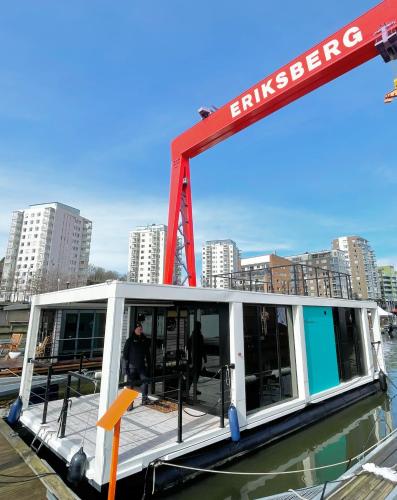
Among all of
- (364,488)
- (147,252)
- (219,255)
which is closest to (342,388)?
(364,488)

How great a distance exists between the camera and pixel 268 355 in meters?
6.61

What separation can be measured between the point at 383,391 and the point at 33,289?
4697 cm

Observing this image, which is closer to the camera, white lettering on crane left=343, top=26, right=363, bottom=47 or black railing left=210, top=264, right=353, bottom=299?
white lettering on crane left=343, top=26, right=363, bottom=47

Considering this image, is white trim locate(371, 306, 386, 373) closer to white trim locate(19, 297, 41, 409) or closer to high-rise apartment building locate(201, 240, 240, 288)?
white trim locate(19, 297, 41, 409)

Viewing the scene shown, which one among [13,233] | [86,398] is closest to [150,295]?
[86,398]

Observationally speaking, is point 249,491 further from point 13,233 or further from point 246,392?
point 13,233

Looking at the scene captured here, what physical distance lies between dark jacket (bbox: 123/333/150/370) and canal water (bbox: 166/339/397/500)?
7.29ft

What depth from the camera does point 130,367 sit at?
6047mm

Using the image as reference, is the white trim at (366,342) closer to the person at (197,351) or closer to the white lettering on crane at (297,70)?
the person at (197,351)

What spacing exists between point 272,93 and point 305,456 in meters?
7.85

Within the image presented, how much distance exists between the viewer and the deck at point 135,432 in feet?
13.7

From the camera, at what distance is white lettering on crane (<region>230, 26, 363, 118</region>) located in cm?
613

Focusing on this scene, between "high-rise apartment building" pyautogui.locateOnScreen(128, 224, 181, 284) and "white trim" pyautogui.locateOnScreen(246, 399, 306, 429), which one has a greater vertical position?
"high-rise apartment building" pyautogui.locateOnScreen(128, 224, 181, 284)

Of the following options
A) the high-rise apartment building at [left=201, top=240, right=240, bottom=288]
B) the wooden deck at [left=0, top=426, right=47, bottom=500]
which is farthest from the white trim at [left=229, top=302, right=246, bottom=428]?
the high-rise apartment building at [left=201, top=240, right=240, bottom=288]
